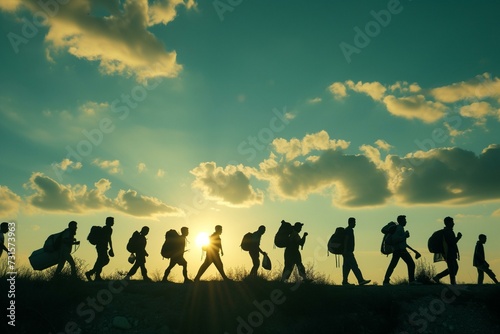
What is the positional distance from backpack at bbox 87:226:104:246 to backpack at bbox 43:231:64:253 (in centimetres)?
117

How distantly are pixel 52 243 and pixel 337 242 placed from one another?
9517 millimetres

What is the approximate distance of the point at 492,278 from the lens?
1742 centimetres

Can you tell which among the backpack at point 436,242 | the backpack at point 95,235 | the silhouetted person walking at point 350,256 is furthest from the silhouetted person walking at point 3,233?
the backpack at point 436,242

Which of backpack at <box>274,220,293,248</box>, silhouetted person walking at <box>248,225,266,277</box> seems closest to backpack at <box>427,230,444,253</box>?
backpack at <box>274,220,293,248</box>

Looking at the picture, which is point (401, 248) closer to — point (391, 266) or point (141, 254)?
point (391, 266)

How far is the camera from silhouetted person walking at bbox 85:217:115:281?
16.9 m

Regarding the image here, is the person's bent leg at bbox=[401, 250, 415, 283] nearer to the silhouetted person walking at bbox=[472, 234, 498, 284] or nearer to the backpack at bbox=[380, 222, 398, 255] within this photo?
the backpack at bbox=[380, 222, 398, 255]

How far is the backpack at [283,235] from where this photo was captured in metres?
16.7

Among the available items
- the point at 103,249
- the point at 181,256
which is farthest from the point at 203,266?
the point at 103,249

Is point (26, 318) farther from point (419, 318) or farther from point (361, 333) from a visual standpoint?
point (419, 318)

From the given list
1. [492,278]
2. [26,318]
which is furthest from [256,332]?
[492,278]

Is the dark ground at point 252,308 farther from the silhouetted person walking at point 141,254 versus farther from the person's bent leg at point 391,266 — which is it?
the silhouetted person walking at point 141,254

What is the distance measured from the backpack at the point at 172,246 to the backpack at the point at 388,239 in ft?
22.8

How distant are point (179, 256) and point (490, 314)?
10.0 meters
